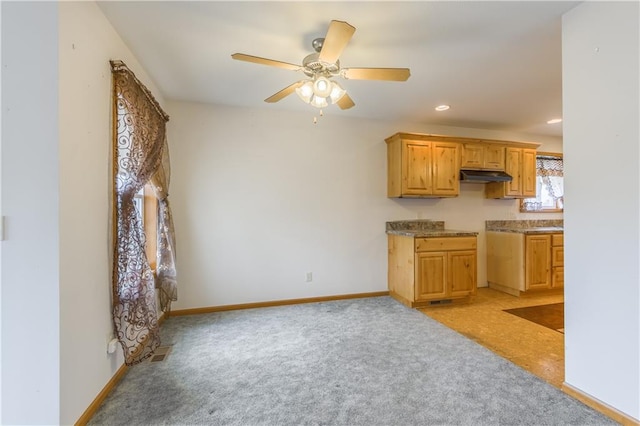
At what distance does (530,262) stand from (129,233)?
4.66m

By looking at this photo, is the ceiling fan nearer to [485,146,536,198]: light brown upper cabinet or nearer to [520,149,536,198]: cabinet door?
[485,146,536,198]: light brown upper cabinet

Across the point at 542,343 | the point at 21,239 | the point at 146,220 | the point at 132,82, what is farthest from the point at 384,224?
the point at 21,239

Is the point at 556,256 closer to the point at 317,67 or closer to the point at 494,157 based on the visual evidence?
the point at 494,157

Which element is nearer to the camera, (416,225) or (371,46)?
(371,46)

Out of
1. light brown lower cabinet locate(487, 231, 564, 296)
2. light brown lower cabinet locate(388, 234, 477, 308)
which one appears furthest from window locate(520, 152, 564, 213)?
light brown lower cabinet locate(388, 234, 477, 308)

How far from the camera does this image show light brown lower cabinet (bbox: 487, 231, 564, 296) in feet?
12.9

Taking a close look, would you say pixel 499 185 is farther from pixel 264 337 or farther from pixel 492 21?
pixel 264 337

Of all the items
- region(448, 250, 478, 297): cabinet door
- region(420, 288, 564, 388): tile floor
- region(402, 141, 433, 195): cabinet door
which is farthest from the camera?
region(402, 141, 433, 195): cabinet door

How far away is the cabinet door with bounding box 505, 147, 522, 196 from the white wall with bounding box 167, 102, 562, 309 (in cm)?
88

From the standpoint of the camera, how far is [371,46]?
225 centimetres

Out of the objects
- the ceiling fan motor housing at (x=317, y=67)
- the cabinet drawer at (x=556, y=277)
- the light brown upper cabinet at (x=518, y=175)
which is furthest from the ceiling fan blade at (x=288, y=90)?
the cabinet drawer at (x=556, y=277)

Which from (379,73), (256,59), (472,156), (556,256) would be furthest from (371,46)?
(556,256)

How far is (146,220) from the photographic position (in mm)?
3051

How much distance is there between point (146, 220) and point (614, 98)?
385 centimetres
